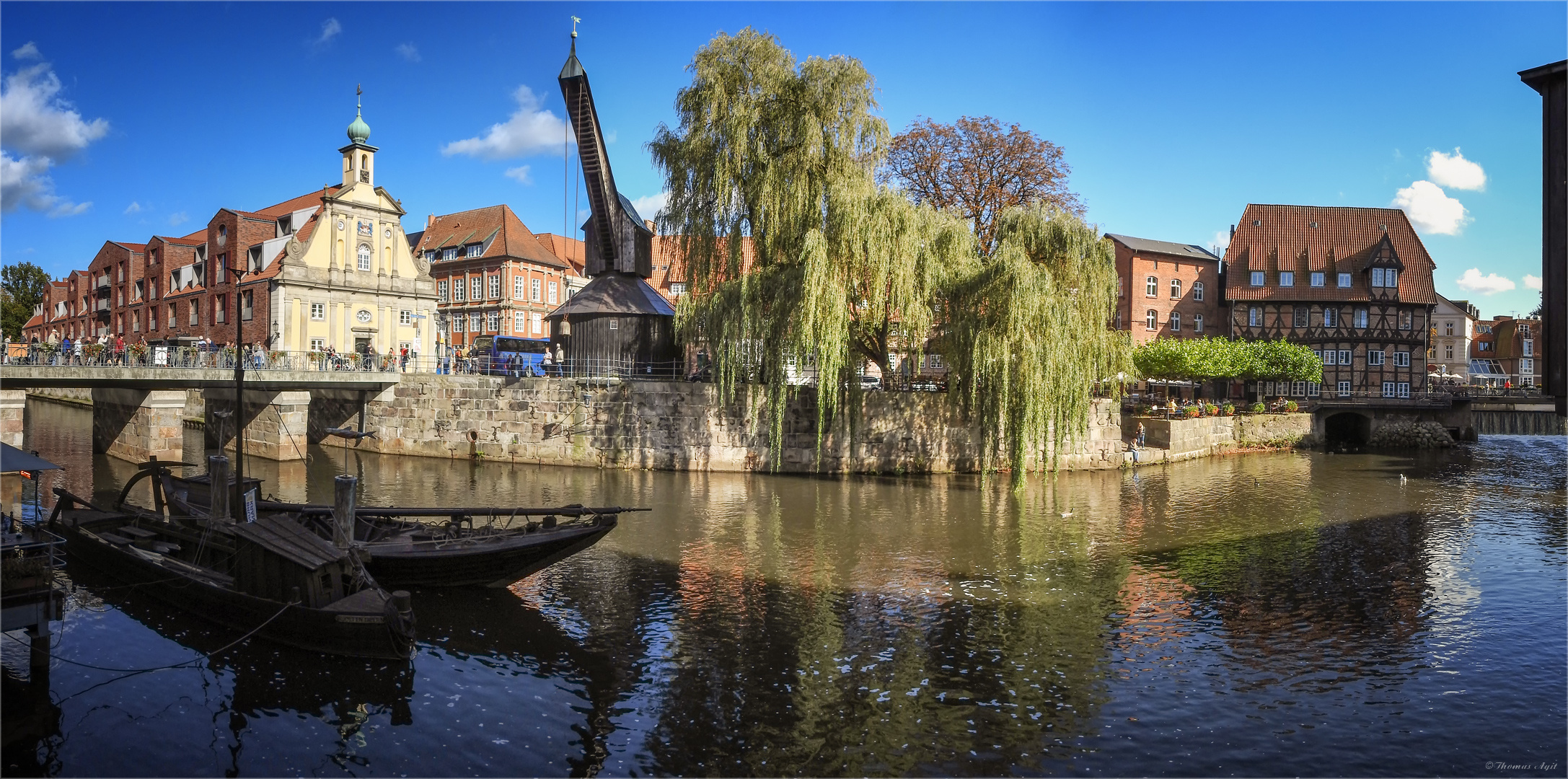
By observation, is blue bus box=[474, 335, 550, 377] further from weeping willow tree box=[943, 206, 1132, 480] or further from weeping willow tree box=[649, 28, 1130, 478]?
weeping willow tree box=[943, 206, 1132, 480]

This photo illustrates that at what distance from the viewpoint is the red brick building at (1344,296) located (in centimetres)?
5697

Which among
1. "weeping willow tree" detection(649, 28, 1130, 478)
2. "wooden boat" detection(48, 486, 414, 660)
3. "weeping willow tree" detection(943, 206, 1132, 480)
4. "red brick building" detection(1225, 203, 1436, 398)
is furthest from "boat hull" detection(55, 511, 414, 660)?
"red brick building" detection(1225, 203, 1436, 398)

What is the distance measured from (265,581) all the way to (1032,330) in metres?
21.5

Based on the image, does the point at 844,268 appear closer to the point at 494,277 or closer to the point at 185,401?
the point at 185,401

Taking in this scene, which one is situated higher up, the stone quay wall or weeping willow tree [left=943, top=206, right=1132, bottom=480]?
weeping willow tree [left=943, top=206, right=1132, bottom=480]

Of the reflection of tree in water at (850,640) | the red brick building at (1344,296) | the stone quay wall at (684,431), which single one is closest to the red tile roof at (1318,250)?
the red brick building at (1344,296)

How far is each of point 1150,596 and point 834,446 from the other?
55.5 feet

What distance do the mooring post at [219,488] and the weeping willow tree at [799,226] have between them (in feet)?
53.6

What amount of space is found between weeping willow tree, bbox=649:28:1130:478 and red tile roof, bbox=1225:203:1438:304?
3184 centimetres

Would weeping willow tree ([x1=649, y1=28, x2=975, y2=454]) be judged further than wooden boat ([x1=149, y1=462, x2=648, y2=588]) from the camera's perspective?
Yes

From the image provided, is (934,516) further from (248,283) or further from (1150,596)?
(248,283)

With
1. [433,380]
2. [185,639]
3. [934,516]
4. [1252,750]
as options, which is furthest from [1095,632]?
[433,380]

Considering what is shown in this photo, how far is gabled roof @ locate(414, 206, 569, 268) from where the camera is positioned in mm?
60250

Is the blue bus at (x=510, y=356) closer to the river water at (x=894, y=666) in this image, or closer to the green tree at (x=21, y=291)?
the river water at (x=894, y=666)
